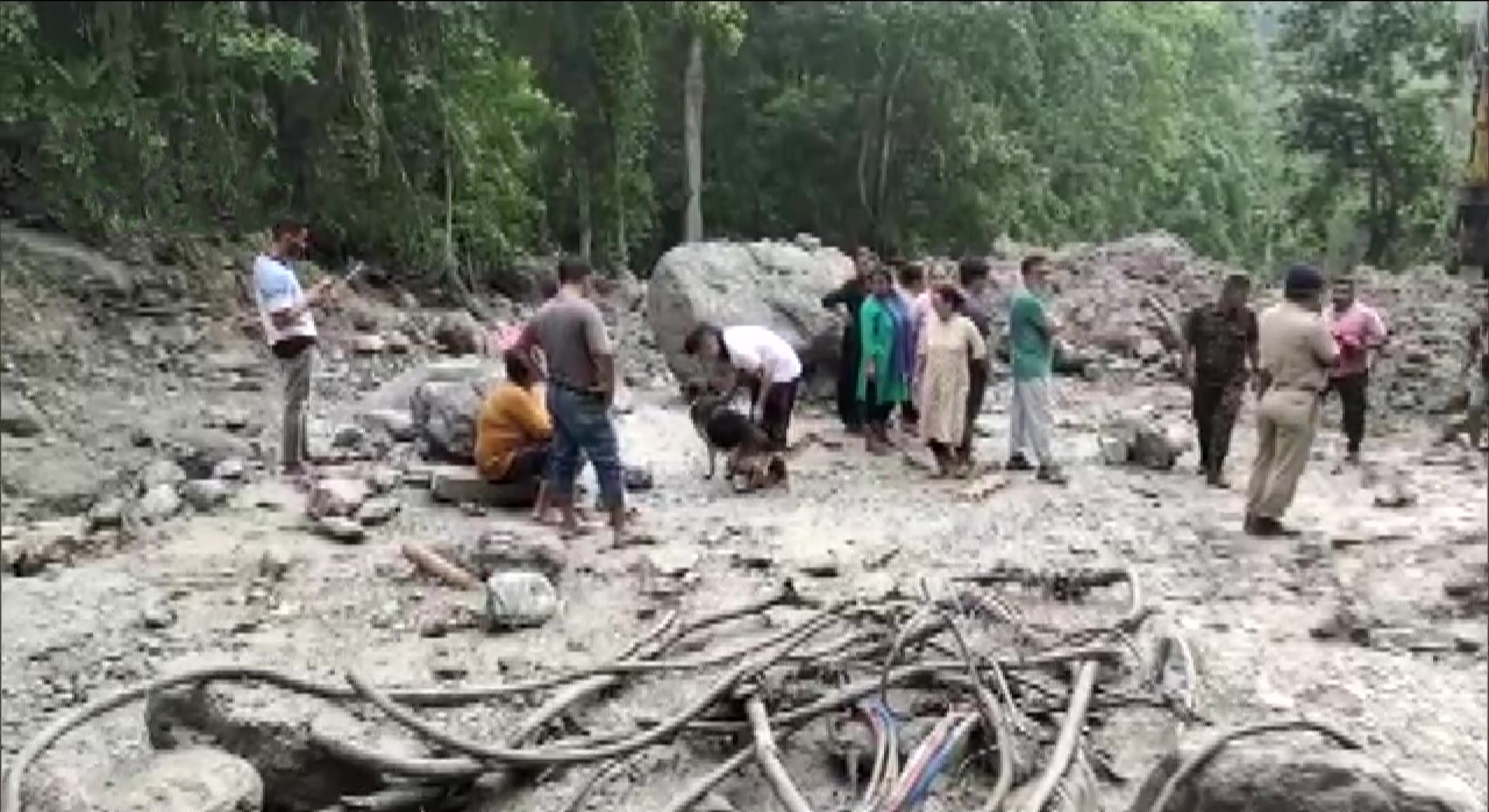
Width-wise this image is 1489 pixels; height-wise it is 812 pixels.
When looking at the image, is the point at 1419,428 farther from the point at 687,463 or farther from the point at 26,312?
the point at 26,312

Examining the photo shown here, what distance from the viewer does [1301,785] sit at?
14.0 ft

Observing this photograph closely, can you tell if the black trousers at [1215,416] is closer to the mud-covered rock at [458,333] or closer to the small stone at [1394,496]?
the small stone at [1394,496]

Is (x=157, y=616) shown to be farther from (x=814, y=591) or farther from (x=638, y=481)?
(x=638, y=481)

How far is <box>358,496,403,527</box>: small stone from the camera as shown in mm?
8188

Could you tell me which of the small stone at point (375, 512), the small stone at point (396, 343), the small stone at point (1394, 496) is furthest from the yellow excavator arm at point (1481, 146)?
the small stone at point (375, 512)

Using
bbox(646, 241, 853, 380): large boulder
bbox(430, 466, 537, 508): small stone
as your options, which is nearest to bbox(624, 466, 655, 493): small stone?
bbox(430, 466, 537, 508): small stone

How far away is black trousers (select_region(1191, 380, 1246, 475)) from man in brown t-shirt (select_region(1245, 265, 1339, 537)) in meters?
1.12

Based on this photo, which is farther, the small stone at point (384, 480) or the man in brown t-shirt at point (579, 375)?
the small stone at point (384, 480)

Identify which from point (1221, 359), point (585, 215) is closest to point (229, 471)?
point (1221, 359)

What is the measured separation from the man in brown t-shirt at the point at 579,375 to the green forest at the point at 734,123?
886mm

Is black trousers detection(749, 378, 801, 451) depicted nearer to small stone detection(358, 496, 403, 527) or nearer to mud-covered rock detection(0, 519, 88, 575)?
small stone detection(358, 496, 403, 527)

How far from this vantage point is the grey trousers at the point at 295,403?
829 centimetres

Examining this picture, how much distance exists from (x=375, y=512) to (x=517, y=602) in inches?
64.6

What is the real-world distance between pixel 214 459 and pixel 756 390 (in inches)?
116
